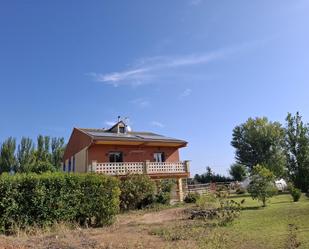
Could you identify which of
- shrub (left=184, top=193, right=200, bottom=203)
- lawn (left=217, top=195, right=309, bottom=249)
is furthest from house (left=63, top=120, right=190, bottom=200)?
lawn (left=217, top=195, right=309, bottom=249)

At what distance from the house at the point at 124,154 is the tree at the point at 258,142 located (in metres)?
26.2

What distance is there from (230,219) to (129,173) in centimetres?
1308

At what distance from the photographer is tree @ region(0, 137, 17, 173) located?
46312 millimetres

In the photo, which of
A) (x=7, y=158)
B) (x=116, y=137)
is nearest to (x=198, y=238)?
(x=116, y=137)

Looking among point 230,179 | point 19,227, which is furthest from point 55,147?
point 19,227

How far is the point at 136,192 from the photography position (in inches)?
926

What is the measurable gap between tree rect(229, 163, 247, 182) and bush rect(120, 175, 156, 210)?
3054cm

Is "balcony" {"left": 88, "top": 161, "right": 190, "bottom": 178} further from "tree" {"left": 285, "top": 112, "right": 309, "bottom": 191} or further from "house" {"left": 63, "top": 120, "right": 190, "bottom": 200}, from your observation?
"tree" {"left": 285, "top": 112, "right": 309, "bottom": 191}

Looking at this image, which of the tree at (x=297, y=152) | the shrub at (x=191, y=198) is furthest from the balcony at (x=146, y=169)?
the tree at (x=297, y=152)

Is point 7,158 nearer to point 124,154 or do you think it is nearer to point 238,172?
point 124,154

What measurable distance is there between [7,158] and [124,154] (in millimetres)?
24530

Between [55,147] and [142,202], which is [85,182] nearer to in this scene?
[142,202]

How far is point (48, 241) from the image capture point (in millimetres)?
10156

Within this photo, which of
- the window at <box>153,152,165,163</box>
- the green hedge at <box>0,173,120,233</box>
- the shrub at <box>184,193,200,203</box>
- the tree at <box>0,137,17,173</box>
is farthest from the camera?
the tree at <box>0,137,17,173</box>
